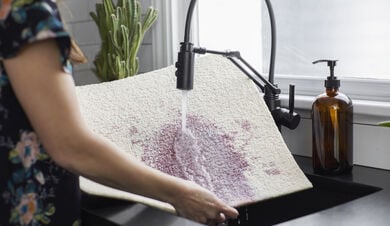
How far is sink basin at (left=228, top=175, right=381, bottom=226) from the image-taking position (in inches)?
50.3

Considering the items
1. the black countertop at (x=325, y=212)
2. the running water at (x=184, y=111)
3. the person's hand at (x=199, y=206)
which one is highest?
the running water at (x=184, y=111)

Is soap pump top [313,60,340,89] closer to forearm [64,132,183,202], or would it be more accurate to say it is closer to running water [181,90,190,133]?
running water [181,90,190,133]

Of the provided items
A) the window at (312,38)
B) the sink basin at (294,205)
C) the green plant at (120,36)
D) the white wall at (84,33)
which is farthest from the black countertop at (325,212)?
the white wall at (84,33)

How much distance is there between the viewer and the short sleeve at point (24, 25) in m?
0.80

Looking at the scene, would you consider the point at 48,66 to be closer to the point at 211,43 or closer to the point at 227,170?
the point at 227,170

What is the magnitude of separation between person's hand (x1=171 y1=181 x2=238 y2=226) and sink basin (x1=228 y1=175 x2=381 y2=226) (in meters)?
0.34

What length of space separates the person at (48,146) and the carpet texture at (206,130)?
233mm

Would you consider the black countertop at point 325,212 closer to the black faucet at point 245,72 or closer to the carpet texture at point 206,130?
the carpet texture at point 206,130

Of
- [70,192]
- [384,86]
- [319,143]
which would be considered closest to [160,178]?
[70,192]

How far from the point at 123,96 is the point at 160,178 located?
0.57 m

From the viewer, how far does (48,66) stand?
808 millimetres

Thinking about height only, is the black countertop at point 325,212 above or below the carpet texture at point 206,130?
below

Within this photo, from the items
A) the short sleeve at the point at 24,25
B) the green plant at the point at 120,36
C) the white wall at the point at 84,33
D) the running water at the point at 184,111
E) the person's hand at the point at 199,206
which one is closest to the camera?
the short sleeve at the point at 24,25

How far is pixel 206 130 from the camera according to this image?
1.38m
